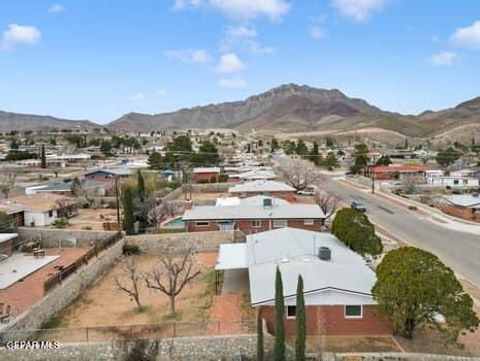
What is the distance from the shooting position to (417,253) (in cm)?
1847

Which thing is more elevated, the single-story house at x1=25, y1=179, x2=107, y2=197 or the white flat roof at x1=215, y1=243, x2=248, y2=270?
the single-story house at x1=25, y1=179, x2=107, y2=197

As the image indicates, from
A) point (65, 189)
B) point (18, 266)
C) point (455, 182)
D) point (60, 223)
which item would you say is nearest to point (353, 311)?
point (18, 266)

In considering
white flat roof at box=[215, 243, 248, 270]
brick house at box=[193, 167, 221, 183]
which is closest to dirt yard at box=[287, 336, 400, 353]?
white flat roof at box=[215, 243, 248, 270]

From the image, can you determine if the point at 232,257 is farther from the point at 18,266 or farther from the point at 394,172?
the point at 394,172

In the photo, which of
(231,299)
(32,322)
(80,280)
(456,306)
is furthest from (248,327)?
(80,280)

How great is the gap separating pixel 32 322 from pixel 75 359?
3595mm

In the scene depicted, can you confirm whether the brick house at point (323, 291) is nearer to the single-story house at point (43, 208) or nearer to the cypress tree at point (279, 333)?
the cypress tree at point (279, 333)

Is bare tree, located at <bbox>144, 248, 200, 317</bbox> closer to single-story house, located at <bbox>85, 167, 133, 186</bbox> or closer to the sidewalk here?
the sidewalk

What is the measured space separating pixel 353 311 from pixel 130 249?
1893cm

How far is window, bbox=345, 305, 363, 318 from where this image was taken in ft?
64.1

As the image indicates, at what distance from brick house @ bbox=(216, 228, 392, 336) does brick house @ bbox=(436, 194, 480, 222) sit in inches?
1029

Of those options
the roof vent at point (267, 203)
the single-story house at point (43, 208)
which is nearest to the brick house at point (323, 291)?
the roof vent at point (267, 203)

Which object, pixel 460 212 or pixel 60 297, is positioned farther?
pixel 460 212

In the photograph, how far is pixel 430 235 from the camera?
3872cm
